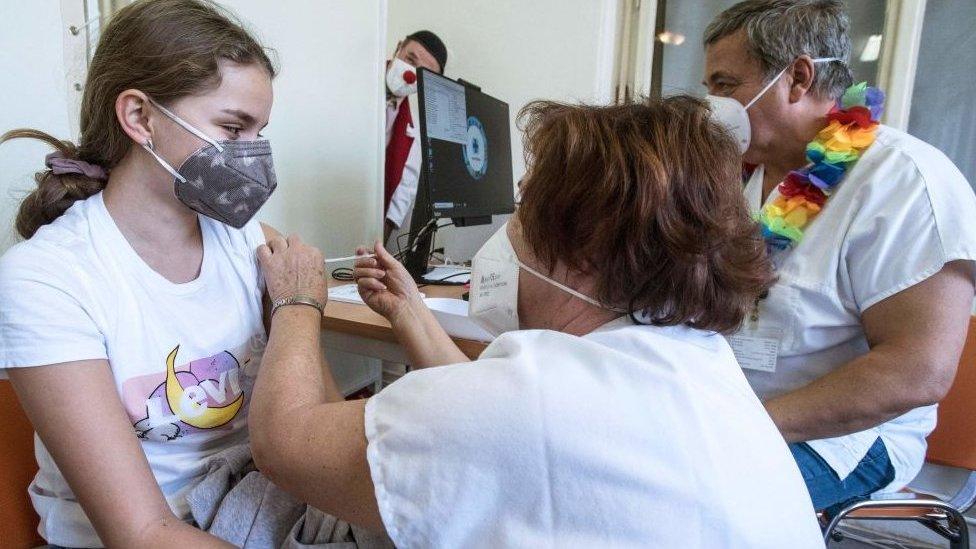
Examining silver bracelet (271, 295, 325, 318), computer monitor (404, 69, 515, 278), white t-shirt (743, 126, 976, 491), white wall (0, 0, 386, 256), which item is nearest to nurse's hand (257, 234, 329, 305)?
silver bracelet (271, 295, 325, 318)

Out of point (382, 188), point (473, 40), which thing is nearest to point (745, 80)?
point (382, 188)

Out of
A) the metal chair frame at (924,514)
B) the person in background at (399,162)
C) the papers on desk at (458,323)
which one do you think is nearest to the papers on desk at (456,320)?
the papers on desk at (458,323)

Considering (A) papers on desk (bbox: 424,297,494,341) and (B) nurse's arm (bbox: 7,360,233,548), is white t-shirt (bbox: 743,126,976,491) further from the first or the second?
(B) nurse's arm (bbox: 7,360,233,548)

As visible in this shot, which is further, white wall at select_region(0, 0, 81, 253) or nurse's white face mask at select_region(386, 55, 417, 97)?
nurse's white face mask at select_region(386, 55, 417, 97)

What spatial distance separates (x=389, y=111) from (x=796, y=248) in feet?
6.03

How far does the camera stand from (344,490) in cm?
57

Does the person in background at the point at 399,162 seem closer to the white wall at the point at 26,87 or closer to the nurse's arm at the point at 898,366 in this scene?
the white wall at the point at 26,87

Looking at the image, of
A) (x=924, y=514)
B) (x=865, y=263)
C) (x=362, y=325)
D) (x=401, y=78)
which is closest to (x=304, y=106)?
(x=401, y=78)

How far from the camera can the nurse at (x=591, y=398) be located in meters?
0.50

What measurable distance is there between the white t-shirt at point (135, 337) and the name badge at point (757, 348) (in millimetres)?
980

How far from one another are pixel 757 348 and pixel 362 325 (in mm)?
873

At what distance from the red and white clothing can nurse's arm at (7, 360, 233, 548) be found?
179cm

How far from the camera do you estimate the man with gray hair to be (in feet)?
3.24

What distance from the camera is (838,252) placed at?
1087 mm
